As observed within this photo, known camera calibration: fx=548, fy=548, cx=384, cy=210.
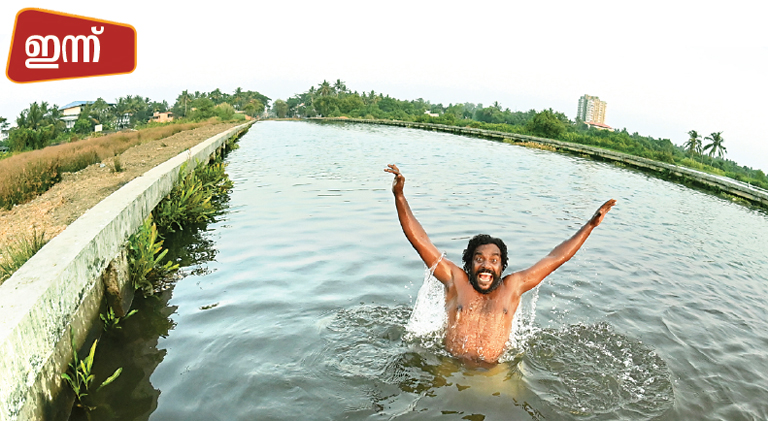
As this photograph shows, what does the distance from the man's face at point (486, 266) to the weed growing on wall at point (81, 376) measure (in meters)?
2.79

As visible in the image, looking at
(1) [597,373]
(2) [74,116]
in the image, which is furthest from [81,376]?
(2) [74,116]

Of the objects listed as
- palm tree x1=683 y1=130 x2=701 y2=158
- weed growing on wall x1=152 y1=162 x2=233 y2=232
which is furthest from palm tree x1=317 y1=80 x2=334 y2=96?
weed growing on wall x1=152 y1=162 x2=233 y2=232

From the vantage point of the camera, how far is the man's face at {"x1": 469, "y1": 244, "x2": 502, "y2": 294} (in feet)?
13.8

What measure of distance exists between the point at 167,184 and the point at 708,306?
26.7 feet

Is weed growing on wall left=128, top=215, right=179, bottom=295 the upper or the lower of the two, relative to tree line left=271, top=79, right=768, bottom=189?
lower

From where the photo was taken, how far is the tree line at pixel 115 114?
6856cm

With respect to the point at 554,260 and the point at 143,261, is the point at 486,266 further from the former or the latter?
the point at 143,261

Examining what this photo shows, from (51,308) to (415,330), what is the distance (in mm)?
3140

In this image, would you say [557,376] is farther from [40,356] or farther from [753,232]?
[753,232]

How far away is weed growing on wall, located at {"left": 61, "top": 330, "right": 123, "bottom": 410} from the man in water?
2509 mm

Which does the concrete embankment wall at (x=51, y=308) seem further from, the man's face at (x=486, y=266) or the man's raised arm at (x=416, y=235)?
the man's face at (x=486, y=266)

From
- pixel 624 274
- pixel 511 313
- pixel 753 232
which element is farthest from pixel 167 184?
pixel 753 232

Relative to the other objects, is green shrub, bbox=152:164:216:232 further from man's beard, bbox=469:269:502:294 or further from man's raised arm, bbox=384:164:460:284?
man's beard, bbox=469:269:502:294

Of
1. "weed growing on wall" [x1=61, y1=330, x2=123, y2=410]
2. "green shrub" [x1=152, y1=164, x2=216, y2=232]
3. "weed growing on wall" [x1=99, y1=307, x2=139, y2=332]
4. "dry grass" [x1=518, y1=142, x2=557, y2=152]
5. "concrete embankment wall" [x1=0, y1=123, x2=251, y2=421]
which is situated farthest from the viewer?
"dry grass" [x1=518, y1=142, x2=557, y2=152]
